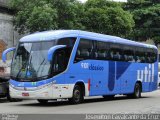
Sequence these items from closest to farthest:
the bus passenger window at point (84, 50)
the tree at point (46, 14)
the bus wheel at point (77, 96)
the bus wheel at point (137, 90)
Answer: the bus wheel at point (77, 96) < the bus passenger window at point (84, 50) < the bus wheel at point (137, 90) < the tree at point (46, 14)

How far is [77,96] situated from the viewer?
21719mm

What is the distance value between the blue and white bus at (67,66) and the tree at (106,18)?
48.0 ft

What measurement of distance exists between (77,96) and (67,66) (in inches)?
67.9

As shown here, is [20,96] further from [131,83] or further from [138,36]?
[138,36]

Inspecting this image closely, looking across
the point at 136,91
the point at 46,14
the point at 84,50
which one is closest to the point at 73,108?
the point at 84,50

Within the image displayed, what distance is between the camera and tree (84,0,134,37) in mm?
40750

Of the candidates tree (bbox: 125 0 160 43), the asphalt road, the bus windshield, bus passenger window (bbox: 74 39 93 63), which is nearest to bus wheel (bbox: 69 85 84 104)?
the asphalt road

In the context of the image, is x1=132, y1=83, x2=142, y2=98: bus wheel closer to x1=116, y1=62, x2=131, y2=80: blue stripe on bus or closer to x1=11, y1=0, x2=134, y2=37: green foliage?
x1=116, y1=62, x2=131, y2=80: blue stripe on bus

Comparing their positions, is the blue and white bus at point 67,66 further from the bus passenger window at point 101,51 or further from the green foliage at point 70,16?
the green foliage at point 70,16

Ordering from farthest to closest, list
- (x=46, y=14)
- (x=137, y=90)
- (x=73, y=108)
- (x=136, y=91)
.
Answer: (x=46, y=14) < (x=137, y=90) < (x=136, y=91) < (x=73, y=108)

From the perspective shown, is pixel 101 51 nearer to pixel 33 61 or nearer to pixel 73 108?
pixel 33 61

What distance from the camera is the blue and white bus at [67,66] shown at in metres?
20.0

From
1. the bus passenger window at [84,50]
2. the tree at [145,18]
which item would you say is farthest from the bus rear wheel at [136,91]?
the tree at [145,18]

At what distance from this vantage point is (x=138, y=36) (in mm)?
56219
